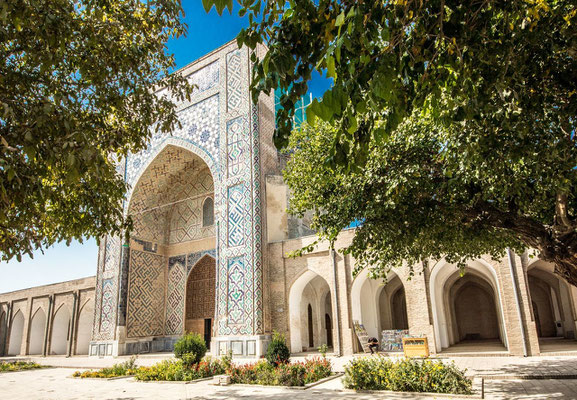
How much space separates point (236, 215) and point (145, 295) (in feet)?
21.2

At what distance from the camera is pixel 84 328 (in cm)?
2136

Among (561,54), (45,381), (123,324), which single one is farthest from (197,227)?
(561,54)

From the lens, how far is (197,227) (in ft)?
61.0

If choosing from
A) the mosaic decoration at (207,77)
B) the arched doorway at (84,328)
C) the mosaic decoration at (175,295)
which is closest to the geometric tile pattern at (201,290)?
the mosaic decoration at (175,295)

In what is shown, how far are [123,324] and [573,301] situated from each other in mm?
16477

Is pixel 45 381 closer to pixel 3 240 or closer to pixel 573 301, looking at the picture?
pixel 3 240

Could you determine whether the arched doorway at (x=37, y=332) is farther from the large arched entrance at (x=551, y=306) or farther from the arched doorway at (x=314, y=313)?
the large arched entrance at (x=551, y=306)

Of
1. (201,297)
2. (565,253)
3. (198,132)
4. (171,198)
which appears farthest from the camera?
(171,198)

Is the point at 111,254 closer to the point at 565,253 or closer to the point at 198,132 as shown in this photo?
the point at 198,132

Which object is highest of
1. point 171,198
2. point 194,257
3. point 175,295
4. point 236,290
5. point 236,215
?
point 171,198

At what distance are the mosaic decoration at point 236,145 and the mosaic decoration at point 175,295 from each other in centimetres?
561

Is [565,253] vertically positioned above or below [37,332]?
above

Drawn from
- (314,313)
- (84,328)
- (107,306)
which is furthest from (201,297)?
(84,328)

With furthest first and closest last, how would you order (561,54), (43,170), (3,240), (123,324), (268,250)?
(123,324) < (268,250) < (3,240) < (43,170) < (561,54)
